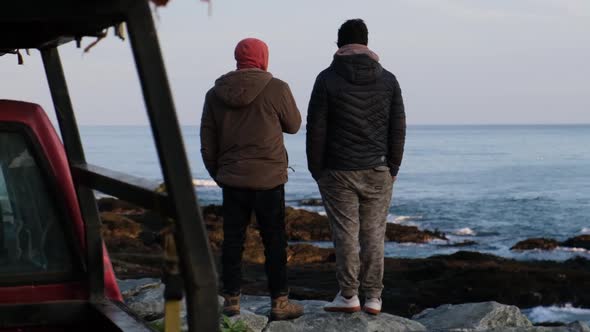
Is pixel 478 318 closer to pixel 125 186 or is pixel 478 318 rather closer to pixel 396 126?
pixel 396 126

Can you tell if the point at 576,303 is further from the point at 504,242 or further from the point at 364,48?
the point at 504,242

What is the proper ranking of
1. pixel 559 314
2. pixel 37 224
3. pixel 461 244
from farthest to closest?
pixel 461 244
pixel 559 314
pixel 37 224

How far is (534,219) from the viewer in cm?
4469

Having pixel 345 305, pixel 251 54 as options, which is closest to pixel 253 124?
pixel 251 54

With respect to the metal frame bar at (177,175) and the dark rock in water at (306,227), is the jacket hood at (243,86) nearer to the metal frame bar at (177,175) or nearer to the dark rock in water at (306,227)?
the metal frame bar at (177,175)

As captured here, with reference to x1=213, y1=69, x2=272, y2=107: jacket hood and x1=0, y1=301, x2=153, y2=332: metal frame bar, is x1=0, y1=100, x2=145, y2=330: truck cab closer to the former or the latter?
x1=0, y1=301, x2=153, y2=332: metal frame bar

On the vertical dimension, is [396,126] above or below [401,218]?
above

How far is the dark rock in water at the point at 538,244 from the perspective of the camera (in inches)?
1145

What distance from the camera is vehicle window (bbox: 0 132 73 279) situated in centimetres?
356

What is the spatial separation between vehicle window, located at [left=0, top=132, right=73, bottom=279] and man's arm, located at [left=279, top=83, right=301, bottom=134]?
3267 mm

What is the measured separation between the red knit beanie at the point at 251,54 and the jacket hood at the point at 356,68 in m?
0.52

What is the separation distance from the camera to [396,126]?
709 centimetres

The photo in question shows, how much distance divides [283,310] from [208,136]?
1.40 m

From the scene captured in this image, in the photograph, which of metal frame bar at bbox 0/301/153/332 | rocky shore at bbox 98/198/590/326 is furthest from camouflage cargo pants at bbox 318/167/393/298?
rocky shore at bbox 98/198/590/326
